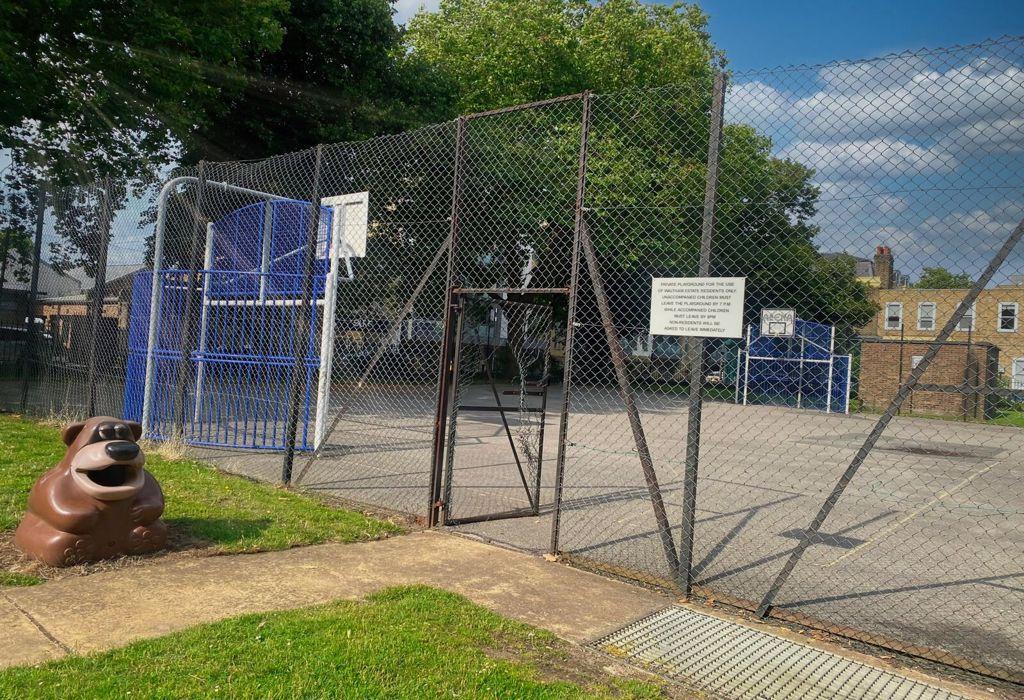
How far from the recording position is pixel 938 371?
17.3ft

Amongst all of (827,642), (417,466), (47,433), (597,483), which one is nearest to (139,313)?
(47,433)

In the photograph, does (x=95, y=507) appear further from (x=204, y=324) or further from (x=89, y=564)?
(x=204, y=324)

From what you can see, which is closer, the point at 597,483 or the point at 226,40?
the point at 597,483

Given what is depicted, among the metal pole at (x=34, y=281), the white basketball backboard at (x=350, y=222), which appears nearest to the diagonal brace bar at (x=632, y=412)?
the white basketball backboard at (x=350, y=222)

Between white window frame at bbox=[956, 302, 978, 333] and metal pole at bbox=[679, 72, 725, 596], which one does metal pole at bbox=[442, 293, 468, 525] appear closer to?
metal pole at bbox=[679, 72, 725, 596]

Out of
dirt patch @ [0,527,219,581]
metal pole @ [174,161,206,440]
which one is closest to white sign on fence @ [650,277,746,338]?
dirt patch @ [0,527,219,581]

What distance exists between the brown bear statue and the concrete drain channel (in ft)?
9.72

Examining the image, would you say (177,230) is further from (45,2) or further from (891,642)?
(891,642)

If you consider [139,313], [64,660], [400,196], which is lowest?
[64,660]

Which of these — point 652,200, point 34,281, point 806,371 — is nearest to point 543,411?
point 652,200

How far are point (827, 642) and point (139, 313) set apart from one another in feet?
28.6

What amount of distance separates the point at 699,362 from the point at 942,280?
4.42 feet

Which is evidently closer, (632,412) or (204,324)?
(632,412)

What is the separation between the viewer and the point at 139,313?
9.47 m
